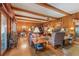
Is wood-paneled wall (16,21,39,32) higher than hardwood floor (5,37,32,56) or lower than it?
higher

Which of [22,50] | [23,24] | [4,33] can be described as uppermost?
[23,24]

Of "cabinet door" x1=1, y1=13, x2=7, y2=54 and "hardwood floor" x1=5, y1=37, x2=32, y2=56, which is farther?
"hardwood floor" x1=5, y1=37, x2=32, y2=56

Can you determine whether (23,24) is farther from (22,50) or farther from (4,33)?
(22,50)

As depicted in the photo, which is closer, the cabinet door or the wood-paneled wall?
the cabinet door

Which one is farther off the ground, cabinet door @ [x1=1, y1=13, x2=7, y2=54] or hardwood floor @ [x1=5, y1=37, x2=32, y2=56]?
cabinet door @ [x1=1, y1=13, x2=7, y2=54]

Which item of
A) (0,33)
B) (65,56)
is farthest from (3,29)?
(65,56)

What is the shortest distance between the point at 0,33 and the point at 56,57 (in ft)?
3.98

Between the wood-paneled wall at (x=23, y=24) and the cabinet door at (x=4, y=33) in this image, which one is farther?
the wood-paneled wall at (x=23, y=24)

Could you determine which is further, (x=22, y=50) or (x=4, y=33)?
(x=22, y=50)

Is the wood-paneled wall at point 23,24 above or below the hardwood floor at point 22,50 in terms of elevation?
above

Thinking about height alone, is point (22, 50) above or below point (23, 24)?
below

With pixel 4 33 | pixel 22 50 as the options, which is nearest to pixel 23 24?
pixel 4 33

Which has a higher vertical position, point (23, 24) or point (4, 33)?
point (23, 24)

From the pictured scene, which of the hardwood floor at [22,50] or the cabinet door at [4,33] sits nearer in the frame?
the cabinet door at [4,33]
